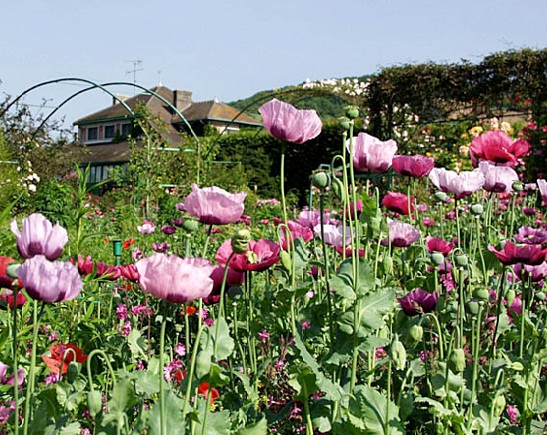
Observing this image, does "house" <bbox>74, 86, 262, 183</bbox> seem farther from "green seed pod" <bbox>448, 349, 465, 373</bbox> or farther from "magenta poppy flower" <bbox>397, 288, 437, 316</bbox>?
"green seed pod" <bbox>448, 349, 465, 373</bbox>

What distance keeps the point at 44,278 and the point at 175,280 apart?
7.6 inches

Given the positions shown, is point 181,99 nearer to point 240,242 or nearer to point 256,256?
point 256,256

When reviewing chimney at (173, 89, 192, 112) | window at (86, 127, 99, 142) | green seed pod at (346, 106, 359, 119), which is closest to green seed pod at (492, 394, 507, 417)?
green seed pod at (346, 106, 359, 119)

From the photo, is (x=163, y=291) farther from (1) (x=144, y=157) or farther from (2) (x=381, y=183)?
(2) (x=381, y=183)

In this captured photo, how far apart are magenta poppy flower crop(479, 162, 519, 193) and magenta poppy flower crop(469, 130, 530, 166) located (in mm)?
124

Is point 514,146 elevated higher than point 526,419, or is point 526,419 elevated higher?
point 514,146

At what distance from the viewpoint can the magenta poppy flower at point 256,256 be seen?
136 centimetres

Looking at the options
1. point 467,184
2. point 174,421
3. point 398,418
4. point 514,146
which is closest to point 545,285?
point 514,146

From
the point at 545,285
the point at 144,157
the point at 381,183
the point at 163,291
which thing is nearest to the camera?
the point at 163,291

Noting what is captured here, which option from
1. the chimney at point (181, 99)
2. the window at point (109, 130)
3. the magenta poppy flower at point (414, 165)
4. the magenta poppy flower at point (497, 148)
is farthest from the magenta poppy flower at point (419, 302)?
the window at point (109, 130)

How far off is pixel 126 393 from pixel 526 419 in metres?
0.87

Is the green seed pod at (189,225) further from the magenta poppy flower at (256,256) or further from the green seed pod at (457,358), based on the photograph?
the green seed pod at (457,358)

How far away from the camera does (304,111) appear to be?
1401mm

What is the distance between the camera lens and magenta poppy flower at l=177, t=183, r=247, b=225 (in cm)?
129
